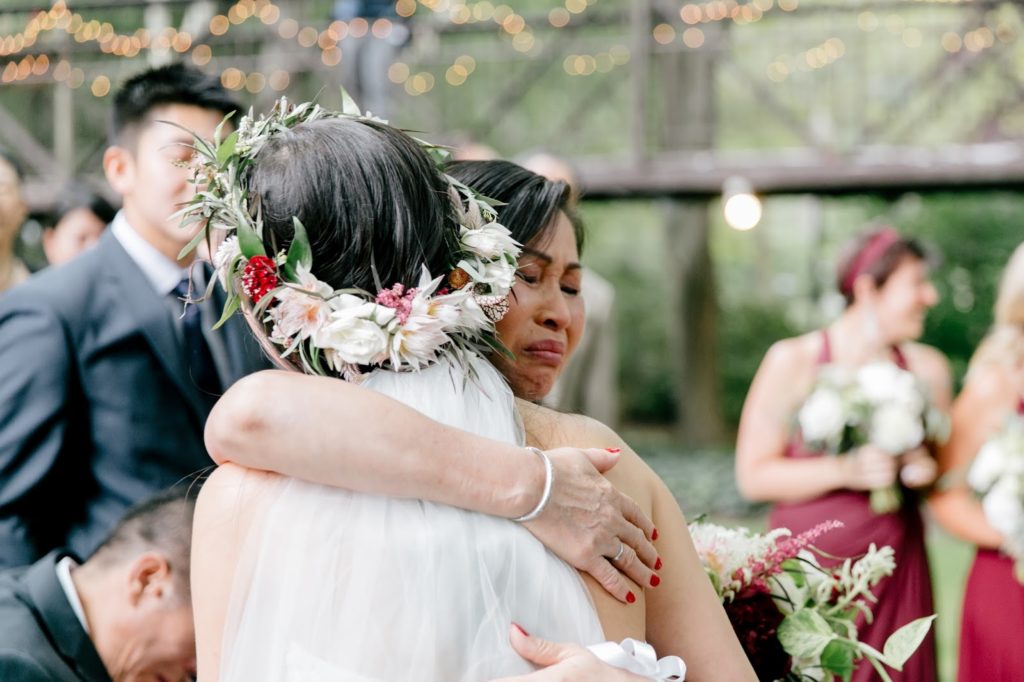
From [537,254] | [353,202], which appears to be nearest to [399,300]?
[353,202]

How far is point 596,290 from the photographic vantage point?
23.5 feet

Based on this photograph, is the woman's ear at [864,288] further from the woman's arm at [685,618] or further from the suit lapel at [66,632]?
the suit lapel at [66,632]

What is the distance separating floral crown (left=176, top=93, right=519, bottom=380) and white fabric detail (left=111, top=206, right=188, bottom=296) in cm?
175

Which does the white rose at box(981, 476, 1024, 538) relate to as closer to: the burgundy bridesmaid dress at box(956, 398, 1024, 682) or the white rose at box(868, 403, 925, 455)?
the burgundy bridesmaid dress at box(956, 398, 1024, 682)

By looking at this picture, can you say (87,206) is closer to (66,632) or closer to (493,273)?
(66,632)

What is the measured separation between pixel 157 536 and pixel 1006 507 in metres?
3.45

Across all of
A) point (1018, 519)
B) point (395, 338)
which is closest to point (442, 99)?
point (1018, 519)

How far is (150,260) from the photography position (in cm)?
404

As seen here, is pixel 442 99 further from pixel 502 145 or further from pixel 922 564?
pixel 922 564

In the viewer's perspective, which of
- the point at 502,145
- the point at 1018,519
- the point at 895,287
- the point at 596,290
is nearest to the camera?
the point at 1018,519

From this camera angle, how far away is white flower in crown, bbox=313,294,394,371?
2102mm

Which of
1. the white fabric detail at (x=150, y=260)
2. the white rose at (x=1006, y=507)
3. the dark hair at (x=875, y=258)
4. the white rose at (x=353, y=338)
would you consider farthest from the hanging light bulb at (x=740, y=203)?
the white rose at (x=353, y=338)

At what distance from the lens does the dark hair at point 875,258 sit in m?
5.88

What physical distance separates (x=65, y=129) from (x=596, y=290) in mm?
8036
